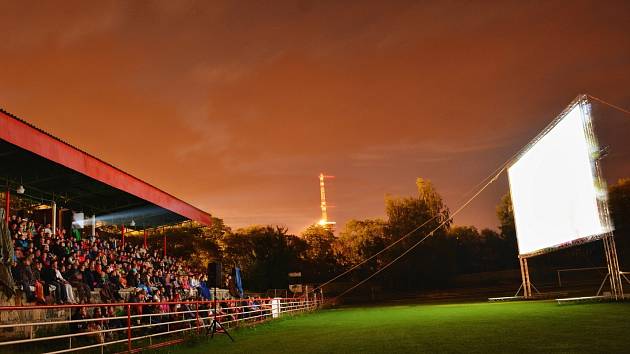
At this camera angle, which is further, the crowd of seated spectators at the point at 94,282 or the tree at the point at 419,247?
the tree at the point at 419,247

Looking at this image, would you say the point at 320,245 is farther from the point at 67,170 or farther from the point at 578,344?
the point at 578,344

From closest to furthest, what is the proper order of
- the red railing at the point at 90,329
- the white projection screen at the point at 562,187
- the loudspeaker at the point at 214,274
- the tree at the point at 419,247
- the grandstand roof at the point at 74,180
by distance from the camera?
1. the red railing at the point at 90,329
2. the loudspeaker at the point at 214,274
3. the grandstand roof at the point at 74,180
4. the white projection screen at the point at 562,187
5. the tree at the point at 419,247

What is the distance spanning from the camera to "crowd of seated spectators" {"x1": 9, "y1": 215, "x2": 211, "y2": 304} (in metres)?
12.4

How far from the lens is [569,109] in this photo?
17609 millimetres

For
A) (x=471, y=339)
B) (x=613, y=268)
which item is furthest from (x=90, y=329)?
(x=613, y=268)

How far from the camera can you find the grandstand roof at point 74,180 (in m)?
14.4

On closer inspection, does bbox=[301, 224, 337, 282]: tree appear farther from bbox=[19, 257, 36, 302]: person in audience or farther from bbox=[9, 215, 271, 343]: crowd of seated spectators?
bbox=[19, 257, 36, 302]: person in audience

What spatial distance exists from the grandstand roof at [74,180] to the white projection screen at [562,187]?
16.7 m

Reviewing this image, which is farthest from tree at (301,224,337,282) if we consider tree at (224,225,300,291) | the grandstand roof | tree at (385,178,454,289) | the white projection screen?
the white projection screen

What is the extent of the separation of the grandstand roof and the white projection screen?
16.7 meters

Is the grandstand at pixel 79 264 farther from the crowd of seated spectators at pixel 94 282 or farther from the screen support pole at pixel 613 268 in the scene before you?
the screen support pole at pixel 613 268

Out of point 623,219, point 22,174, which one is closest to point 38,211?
point 22,174

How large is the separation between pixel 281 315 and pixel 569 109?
14684mm

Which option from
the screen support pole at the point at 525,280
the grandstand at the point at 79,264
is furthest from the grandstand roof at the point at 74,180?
the screen support pole at the point at 525,280
